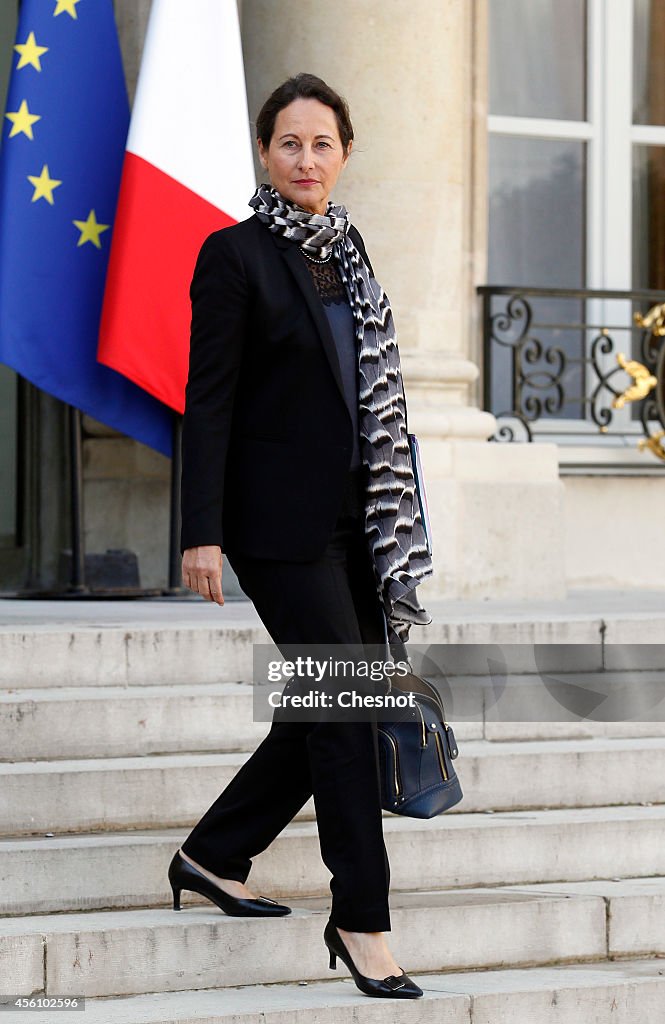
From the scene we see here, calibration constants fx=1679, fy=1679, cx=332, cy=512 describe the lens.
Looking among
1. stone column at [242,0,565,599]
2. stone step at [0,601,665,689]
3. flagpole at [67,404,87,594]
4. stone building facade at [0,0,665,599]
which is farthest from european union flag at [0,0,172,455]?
stone step at [0,601,665,689]

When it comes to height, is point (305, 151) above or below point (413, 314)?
below

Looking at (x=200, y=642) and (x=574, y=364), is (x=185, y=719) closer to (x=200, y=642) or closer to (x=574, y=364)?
(x=200, y=642)

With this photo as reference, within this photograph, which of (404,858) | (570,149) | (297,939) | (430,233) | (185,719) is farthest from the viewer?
(570,149)

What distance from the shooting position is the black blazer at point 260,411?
10.9 ft

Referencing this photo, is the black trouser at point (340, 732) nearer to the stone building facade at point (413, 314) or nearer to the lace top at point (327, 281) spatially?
the lace top at point (327, 281)


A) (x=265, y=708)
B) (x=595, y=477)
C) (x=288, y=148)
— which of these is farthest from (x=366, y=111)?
(x=288, y=148)

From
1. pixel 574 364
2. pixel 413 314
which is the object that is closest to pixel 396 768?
pixel 413 314

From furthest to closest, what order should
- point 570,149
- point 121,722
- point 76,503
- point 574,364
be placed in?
point 570,149
point 574,364
point 76,503
point 121,722

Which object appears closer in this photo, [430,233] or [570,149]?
[430,233]

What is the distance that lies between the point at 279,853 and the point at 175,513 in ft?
10.1

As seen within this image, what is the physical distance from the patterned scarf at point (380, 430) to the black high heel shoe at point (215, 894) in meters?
0.69

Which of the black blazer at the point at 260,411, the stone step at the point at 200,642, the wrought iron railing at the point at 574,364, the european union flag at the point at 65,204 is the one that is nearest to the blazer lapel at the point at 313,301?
the black blazer at the point at 260,411

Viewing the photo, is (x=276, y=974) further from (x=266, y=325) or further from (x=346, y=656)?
(x=266, y=325)

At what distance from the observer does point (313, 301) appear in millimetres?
3395
